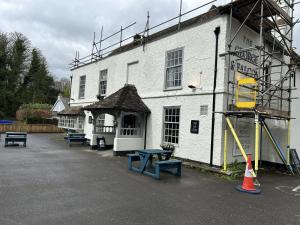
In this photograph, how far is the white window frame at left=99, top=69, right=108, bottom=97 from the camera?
717 inches

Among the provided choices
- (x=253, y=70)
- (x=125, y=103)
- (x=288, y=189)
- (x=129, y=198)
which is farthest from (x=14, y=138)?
(x=288, y=189)

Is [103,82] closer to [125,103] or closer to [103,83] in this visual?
[103,83]

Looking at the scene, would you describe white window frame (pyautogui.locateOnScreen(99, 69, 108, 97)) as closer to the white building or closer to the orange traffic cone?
the white building

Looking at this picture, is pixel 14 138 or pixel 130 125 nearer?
pixel 130 125

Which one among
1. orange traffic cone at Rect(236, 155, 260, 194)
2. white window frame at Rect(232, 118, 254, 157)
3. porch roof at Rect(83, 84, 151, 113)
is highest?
porch roof at Rect(83, 84, 151, 113)

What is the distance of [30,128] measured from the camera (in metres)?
26.2

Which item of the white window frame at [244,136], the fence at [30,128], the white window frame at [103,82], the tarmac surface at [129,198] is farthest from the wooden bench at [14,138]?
the white window frame at [244,136]

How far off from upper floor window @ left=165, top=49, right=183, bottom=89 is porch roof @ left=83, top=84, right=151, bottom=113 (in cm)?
188

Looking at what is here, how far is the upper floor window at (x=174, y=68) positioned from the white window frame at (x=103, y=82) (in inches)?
264

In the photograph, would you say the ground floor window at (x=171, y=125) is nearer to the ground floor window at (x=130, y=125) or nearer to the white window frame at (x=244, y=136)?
the ground floor window at (x=130, y=125)

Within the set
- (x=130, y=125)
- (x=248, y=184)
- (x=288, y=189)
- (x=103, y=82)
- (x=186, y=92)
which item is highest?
(x=103, y=82)

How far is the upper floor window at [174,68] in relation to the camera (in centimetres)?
1225

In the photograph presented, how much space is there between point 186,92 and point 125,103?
11.0 ft

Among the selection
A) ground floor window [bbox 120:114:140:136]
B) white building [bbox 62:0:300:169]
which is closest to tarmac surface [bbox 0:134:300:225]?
white building [bbox 62:0:300:169]
